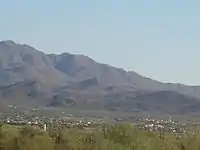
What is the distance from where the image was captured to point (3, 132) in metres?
55.7

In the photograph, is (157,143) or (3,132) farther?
(3,132)

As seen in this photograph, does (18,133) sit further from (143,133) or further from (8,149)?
(143,133)

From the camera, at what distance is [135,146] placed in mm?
42344

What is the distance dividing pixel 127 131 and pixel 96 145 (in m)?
6.13

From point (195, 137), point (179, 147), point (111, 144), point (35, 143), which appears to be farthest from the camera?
point (35, 143)

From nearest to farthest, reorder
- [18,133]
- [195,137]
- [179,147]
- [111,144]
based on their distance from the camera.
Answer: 1. [195,137]
2. [179,147]
3. [111,144]
4. [18,133]

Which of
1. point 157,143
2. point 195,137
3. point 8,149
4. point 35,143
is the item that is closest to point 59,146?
point 35,143

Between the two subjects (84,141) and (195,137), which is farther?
(84,141)

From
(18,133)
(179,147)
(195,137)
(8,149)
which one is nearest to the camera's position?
(195,137)

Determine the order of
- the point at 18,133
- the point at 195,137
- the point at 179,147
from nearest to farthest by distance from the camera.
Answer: the point at 195,137
the point at 179,147
the point at 18,133

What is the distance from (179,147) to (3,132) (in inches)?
847

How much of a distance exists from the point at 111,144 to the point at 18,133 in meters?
14.2

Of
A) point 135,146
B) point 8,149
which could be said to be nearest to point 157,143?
point 135,146

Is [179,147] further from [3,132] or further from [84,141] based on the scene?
[3,132]
